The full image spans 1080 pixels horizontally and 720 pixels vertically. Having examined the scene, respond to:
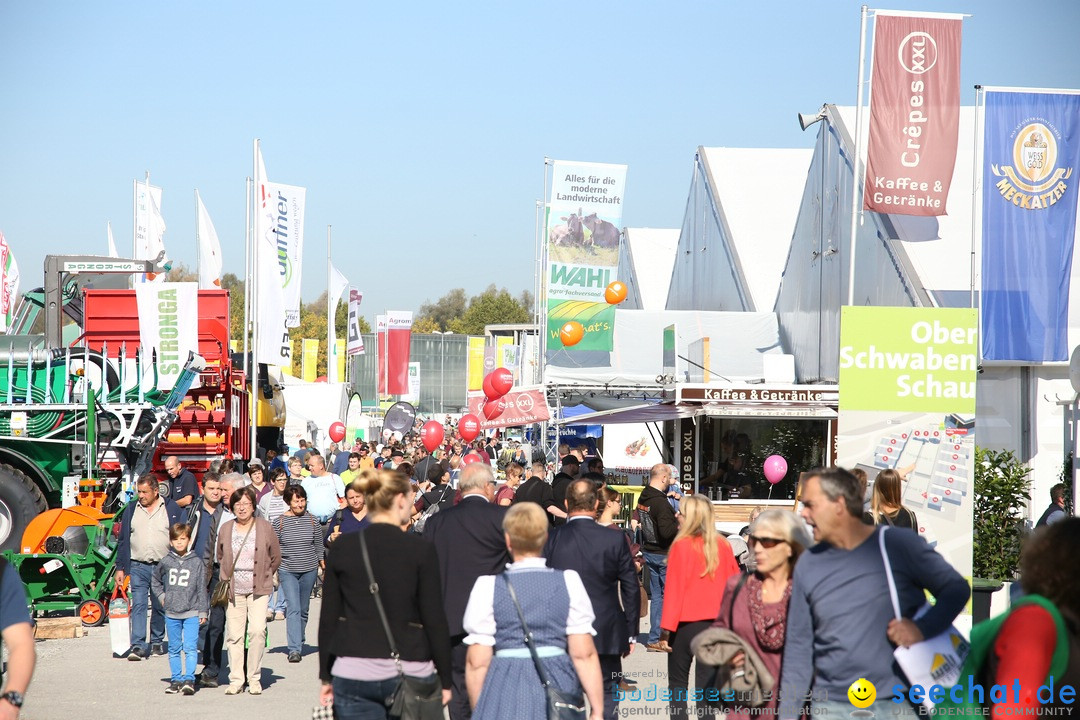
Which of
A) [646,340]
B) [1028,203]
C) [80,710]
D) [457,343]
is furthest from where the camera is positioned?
[457,343]

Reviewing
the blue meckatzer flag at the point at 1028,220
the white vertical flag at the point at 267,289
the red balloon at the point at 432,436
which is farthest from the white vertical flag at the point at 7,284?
the blue meckatzer flag at the point at 1028,220

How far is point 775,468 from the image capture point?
18297 millimetres

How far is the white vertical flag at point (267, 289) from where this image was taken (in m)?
21.0

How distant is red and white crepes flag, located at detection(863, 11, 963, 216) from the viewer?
1606cm

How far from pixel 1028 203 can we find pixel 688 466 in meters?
7.43

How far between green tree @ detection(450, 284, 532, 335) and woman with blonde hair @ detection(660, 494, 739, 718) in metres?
110

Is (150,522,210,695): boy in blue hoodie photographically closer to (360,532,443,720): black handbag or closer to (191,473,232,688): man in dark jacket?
(191,473,232,688): man in dark jacket

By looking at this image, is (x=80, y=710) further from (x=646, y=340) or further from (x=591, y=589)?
(x=646, y=340)

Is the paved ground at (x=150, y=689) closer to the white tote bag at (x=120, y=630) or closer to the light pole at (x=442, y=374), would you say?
the white tote bag at (x=120, y=630)

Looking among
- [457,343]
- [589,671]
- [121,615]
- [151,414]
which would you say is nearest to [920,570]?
[589,671]

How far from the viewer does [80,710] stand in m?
8.70

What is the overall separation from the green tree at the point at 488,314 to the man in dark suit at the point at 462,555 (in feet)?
361

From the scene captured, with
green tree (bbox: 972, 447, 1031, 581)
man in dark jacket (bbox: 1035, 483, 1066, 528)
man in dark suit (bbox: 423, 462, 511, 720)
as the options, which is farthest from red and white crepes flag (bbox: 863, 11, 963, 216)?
man in dark suit (bbox: 423, 462, 511, 720)

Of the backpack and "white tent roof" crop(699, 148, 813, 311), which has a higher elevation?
"white tent roof" crop(699, 148, 813, 311)
